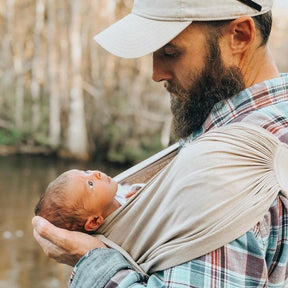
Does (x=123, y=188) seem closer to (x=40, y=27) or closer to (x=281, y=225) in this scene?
(x=281, y=225)

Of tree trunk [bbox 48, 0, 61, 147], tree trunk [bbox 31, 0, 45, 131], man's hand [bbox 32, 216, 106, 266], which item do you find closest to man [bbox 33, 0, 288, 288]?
man's hand [bbox 32, 216, 106, 266]

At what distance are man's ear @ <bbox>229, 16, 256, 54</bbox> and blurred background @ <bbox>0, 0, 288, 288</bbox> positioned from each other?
39.9 ft

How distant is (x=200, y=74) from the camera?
1.52 meters

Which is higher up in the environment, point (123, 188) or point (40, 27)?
point (123, 188)

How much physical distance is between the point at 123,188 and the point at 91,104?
16.2 m

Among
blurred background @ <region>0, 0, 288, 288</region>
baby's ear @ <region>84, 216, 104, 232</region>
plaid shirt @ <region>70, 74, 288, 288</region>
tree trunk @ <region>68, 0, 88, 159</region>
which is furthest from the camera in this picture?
tree trunk @ <region>68, 0, 88, 159</region>

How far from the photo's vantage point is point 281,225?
1295 mm

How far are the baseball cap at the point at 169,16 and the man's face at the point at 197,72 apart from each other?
0.13ft

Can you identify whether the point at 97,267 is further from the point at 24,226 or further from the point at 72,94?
the point at 72,94

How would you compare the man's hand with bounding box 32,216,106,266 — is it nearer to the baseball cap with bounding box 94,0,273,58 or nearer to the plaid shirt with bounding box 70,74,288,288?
the plaid shirt with bounding box 70,74,288,288

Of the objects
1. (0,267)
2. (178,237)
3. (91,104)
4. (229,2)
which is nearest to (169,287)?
(178,237)

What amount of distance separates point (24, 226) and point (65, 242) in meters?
8.04

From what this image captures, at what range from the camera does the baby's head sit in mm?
1785

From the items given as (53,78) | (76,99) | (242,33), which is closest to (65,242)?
(242,33)
